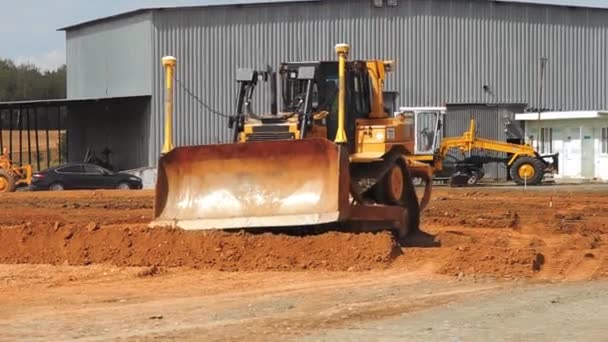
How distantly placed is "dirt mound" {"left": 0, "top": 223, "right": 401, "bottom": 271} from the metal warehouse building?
107 ft

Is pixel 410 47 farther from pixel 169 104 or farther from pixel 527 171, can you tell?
pixel 169 104

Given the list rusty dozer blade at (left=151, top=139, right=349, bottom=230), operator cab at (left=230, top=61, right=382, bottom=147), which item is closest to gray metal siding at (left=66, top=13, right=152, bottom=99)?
operator cab at (left=230, top=61, right=382, bottom=147)

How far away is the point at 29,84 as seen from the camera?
103 meters

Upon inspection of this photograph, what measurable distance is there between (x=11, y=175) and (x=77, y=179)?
2.44 metres

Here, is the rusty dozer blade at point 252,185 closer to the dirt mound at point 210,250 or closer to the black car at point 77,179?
the dirt mound at point 210,250

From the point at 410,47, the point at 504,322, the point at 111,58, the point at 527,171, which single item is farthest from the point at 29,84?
the point at 504,322

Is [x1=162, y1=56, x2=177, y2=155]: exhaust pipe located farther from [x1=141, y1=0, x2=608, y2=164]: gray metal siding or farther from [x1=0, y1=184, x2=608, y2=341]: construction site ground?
[x1=141, y1=0, x2=608, y2=164]: gray metal siding

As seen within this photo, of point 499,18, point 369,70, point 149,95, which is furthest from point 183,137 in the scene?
point 369,70

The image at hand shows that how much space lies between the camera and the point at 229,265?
14.0 meters

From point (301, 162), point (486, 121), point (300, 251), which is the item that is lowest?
point (300, 251)

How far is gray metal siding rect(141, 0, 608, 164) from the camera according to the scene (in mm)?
48188

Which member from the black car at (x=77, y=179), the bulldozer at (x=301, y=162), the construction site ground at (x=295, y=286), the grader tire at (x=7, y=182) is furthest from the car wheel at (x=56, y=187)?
the bulldozer at (x=301, y=162)

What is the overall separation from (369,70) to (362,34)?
3320 centimetres

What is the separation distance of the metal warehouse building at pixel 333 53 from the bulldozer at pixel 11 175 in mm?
7613
